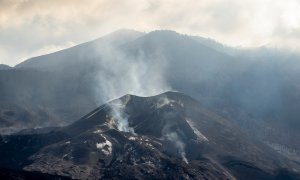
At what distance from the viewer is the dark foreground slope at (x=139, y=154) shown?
145750 millimetres

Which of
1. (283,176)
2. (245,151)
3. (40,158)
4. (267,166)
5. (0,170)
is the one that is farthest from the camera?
(245,151)

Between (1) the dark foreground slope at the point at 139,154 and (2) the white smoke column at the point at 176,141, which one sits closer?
(1) the dark foreground slope at the point at 139,154

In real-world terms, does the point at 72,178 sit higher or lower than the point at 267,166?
higher

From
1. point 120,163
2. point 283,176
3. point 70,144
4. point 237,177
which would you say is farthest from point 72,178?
point 283,176

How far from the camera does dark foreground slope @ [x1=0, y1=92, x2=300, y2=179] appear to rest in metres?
146

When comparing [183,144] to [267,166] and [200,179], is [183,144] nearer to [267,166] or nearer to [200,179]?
[267,166]

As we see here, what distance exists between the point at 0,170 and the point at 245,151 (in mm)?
106618

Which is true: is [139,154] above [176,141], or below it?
below

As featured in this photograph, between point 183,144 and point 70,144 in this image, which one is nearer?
point 70,144

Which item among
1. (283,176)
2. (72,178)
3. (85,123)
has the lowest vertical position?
(283,176)

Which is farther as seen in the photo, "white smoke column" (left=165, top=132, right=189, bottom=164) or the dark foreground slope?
"white smoke column" (left=165, top=132, right=189, bottom=164)

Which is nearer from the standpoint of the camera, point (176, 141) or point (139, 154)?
point (139, 154)

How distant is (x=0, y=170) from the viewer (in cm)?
11419

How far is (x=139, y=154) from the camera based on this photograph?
157125mm
